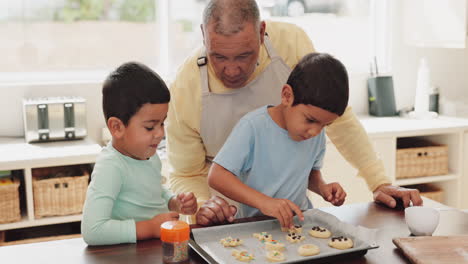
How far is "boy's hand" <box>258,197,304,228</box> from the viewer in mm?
1369

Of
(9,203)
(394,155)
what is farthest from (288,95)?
(394,155)

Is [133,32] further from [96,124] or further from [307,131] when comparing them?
[307,131]

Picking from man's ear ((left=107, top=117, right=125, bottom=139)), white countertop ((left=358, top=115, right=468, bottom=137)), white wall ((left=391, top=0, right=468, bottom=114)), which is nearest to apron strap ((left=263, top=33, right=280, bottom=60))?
man's ear ((left=107, top=117, right=125, bottom=139))

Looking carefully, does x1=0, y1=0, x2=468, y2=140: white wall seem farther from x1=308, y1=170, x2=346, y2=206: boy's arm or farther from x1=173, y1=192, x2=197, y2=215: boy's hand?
x1=173, y1=192, x2=197, y2=215: boy's hand

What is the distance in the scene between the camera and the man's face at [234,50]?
155 centimetres

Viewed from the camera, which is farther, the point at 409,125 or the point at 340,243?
the point at 409,125

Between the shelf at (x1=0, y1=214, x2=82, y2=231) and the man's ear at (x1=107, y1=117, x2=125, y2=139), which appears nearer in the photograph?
the man's ear at (x1=107, y1=117, x2=125, y2=139)

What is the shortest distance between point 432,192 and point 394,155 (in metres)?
0.42

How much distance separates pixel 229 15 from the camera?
155cm

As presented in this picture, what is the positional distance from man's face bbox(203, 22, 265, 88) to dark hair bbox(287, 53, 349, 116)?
18 cm

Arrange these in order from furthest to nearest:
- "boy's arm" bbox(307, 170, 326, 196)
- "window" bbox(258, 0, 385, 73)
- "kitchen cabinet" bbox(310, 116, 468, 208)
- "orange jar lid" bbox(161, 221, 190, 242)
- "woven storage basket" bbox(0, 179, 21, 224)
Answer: "window" bbox(258, 0, 385, 73) → "kitchen cabinet" bbox(310, 116, 468, 208) → "woven storage basket" bbox(0, 179, 21, 224) → "boy's arm" bbox(307, 170, 326, 196) → "orange jar lid" bbox(161, 221, 190, 242)

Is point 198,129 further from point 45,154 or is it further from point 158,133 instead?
point 45,154

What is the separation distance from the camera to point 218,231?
134 centimetres

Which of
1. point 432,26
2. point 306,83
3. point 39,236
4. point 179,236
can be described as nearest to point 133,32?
point 39,236
